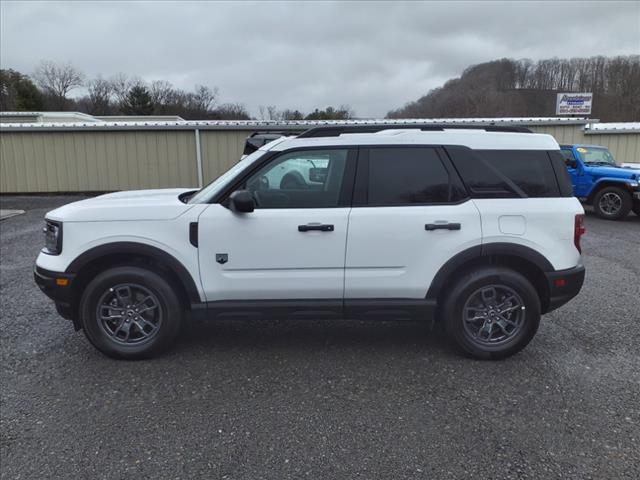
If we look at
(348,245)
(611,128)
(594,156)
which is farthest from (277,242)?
(611,128)

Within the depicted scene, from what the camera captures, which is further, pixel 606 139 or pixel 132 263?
pixel 606 139

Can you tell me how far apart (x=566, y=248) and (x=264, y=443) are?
109 inches

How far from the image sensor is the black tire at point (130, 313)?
3709mm

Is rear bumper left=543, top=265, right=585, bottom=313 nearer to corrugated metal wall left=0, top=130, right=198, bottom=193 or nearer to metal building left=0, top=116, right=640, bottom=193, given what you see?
metal building left=0, top=116, right=640, bottom=193

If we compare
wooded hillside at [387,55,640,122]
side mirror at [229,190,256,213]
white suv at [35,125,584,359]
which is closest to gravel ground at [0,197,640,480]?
white suv at [35,125,584,359]

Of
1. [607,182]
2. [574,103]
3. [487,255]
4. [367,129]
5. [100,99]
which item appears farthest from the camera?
[100,99]

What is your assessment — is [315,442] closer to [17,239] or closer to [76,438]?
[76,438]

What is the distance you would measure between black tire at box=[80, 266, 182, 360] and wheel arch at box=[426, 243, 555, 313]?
2159 mm

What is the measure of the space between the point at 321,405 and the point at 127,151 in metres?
15.4

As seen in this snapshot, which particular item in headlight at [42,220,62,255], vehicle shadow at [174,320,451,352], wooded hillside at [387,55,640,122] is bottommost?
vehicle shadow at [174,320,451,352]

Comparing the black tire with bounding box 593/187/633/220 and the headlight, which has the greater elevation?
the headlight

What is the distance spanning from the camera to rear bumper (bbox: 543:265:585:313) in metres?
3.73

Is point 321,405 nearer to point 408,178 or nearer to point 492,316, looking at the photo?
point 492,316

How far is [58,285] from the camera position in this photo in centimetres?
367
